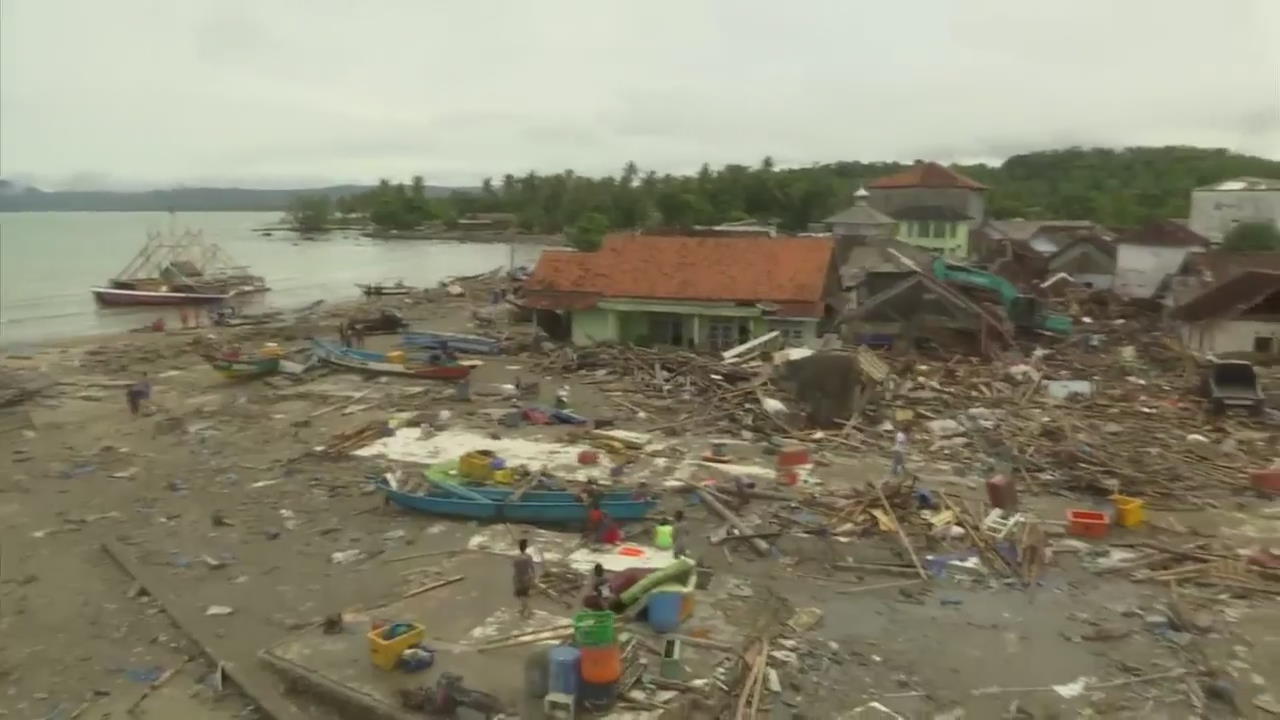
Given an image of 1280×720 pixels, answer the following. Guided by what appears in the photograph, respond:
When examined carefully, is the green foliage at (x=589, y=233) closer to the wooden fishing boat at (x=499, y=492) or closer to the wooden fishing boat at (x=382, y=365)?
the wooden fishing boat at (x=382, y=365)

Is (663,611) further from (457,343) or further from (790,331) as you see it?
(457,343)

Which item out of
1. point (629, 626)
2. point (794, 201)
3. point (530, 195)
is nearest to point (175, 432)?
point (629, 626)

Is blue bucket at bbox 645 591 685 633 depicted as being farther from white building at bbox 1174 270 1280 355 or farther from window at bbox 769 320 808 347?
white building at bbox 1174 270 1280 355

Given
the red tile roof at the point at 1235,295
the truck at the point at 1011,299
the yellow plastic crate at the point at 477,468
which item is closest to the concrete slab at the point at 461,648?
the yellow plastic crate at the point at 477,468

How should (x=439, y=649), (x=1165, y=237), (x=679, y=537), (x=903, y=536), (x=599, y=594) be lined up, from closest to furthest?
(x=439, y=649) → (x=599, y=594) → (x=903, y=536) → (x=679, y=537) → (x=1165, y=237)

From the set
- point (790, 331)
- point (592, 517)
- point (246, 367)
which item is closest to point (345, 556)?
point (592, 517)

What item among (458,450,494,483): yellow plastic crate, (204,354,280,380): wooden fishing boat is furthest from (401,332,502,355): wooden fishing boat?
(458,450,494,483): yellow plastic crate
